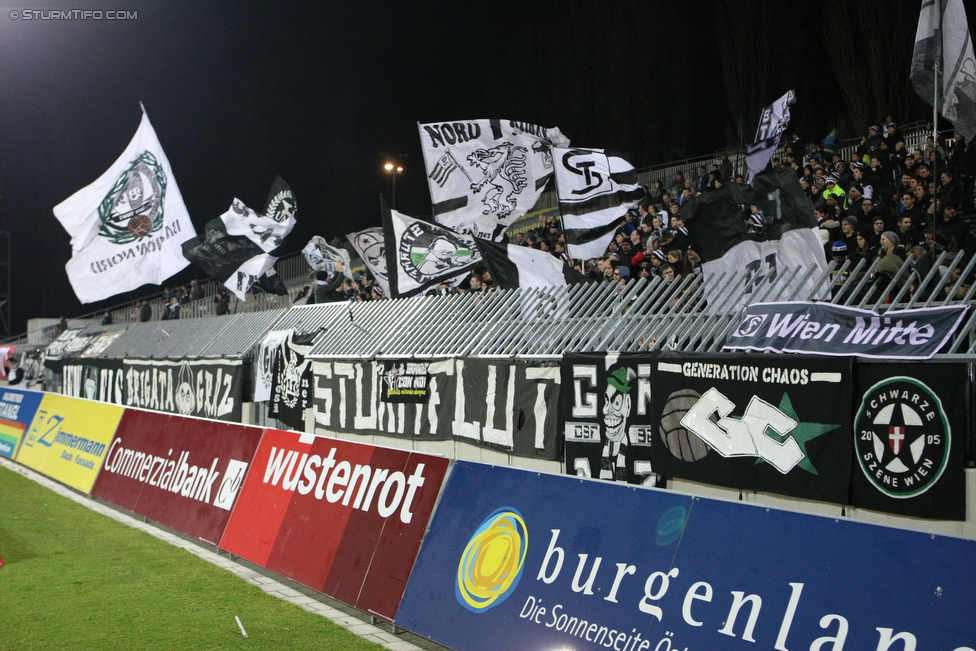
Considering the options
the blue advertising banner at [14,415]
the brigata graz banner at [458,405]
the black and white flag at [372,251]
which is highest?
the black and white flag at [372,251]

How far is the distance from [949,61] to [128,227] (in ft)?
44.6

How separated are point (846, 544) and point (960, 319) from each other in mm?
3943

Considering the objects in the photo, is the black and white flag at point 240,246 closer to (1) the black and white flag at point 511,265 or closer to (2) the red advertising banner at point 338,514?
(1) the black and white flag at point 511,265

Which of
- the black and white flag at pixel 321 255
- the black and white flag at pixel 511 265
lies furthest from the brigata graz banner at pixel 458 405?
the black and white flag at pixel 321 255

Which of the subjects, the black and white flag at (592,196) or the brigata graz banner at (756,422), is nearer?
the brigata graz banner at (756,422)

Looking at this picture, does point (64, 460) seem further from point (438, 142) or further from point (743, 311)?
point (743, 311)

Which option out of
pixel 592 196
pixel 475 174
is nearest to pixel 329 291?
pixel 475 174

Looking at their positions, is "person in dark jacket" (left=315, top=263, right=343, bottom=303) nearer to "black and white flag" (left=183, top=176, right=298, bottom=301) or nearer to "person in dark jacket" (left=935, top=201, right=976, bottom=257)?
"black and white flag" (left=183, top=176, right=298, bottom=301)

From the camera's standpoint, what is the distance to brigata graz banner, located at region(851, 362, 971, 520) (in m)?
6.56

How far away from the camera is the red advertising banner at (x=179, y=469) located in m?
9.23

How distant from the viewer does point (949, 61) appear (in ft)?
27.6

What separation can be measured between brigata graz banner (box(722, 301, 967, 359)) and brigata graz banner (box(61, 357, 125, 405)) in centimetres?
1883

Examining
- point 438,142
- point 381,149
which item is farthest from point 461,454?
point 381,149

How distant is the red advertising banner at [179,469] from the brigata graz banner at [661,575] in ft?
12.5
